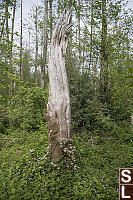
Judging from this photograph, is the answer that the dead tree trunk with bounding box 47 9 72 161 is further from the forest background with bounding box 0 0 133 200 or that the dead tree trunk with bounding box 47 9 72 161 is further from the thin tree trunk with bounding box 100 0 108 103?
the thin tree trunk with bounding box 100 0 108 103

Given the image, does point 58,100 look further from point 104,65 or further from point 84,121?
point 104,65

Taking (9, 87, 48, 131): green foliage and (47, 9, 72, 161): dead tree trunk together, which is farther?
(9, 87, 48, 131): green foliage

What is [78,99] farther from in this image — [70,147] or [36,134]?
[70,147]

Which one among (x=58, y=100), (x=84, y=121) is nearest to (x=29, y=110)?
(x=84, y=121)

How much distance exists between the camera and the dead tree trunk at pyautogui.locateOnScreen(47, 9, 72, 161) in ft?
10.2

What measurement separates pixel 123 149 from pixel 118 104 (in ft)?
7.10

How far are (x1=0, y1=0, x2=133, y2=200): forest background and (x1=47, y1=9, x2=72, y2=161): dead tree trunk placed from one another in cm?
43

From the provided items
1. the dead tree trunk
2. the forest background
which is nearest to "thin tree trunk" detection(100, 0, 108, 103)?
the forest background

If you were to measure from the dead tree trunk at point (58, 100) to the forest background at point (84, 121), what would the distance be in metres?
0.43

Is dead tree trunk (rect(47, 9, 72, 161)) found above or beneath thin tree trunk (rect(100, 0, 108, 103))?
beneath

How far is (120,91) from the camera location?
551 centimetres

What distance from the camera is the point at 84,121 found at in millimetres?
5465

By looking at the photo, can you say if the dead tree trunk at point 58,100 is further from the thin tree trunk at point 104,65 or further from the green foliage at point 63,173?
the thin tree trunk at point 104,65

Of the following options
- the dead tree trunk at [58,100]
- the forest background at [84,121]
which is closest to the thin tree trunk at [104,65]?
the forest background at [84,121]
